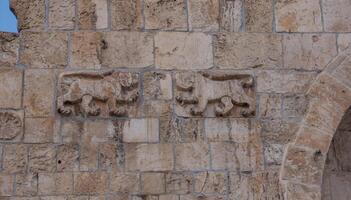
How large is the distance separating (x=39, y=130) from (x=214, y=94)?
1503 mm

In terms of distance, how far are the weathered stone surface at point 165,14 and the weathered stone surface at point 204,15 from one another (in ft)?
0.23

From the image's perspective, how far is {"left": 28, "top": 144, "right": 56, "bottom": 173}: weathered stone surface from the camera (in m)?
6.05

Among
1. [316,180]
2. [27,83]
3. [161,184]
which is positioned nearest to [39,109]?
[27,83]

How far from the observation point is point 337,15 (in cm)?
679

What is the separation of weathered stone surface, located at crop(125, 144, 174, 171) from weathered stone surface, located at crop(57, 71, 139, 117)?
325mm

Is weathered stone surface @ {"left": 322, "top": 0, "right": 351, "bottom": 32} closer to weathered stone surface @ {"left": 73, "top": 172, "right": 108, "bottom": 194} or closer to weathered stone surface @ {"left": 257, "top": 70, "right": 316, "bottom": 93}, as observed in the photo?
weathered stone surface @ {"left": 257, "top": 70, "right": 316, "bottom": 93}

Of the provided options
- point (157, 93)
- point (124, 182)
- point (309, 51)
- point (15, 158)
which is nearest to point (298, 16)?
point (309, 51)

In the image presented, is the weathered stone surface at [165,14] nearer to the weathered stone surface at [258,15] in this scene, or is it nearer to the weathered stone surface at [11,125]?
the weathered stone surface at [258,15]

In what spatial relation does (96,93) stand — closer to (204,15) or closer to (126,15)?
(126,15)

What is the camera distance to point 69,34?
21.2 feet

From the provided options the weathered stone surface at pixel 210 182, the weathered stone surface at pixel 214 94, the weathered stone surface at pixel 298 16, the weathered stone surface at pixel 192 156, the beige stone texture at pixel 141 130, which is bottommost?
the weathered stone surface at pixel 210 182

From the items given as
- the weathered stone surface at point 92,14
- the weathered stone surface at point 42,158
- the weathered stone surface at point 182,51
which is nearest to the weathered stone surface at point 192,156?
the weathered stone surface at point 182,51

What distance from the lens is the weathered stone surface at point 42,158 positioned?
19.8 ft

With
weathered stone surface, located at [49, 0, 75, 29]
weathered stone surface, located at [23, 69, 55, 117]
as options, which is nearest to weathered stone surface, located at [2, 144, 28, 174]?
weathered stone surface, located at [23, 69, 55, 117]
